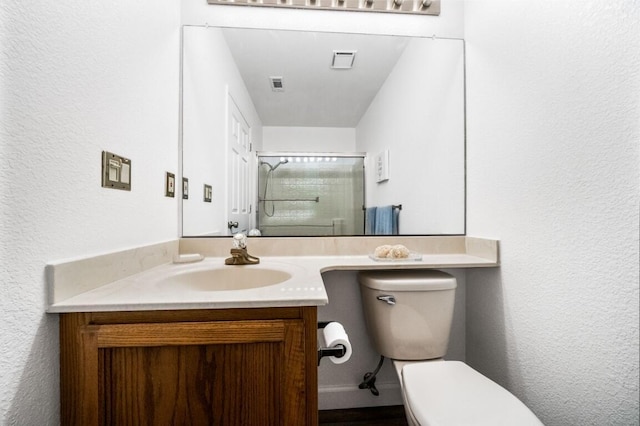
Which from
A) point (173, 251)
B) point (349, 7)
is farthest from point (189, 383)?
point (349, 7)

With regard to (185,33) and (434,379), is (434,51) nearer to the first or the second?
(185,33)

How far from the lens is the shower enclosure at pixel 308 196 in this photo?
153 centimetres

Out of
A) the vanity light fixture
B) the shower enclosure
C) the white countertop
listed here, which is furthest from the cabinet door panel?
the vanity light fixture

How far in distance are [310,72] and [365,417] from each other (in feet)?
5.90

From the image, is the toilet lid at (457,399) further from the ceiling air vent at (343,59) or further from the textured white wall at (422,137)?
the ceiling air vent at (343,59)

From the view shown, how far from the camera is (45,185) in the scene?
0.68 meters

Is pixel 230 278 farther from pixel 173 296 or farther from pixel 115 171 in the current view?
pixel 115 171

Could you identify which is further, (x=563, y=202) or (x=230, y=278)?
(x=230, y=278)

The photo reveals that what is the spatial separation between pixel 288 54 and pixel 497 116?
1.05 metres

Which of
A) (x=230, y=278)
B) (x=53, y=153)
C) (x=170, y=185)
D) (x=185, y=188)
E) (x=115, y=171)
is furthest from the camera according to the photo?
(x=185, y=188)

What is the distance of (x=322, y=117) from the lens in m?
1.58

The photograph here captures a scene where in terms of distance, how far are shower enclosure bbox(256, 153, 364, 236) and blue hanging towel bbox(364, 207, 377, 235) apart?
2 centimetres

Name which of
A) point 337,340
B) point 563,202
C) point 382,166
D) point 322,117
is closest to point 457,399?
point 337,340

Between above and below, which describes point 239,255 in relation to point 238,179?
below
